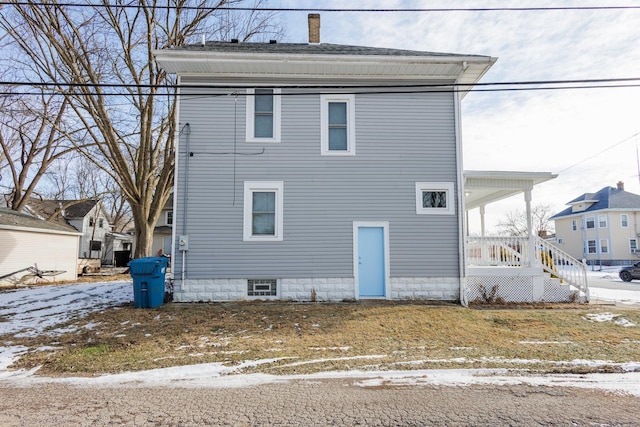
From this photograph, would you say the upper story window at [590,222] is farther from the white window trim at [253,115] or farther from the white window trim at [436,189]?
the white window trim at [253,115]

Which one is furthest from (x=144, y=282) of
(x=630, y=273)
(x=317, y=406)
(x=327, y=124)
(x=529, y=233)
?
(x=630, y=273)

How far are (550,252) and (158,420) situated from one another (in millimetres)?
11398

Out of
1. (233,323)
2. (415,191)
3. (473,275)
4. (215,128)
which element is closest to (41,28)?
(215,128)

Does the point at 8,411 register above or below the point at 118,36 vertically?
below

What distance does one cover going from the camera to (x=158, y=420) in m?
3.54

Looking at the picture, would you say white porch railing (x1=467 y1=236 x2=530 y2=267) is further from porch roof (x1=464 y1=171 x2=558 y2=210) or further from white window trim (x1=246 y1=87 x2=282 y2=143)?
white window trim (x1=246 y1=87 x2=282 y2=143)

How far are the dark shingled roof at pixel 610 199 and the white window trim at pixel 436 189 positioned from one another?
104ft

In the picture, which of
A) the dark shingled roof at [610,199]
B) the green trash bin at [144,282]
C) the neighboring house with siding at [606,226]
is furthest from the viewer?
the dark shingled roof at [610,199]

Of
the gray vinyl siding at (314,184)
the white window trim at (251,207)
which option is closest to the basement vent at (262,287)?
the gray vinyl siding at (314,184)

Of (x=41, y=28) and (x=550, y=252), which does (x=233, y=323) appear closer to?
(x=550, y=252)

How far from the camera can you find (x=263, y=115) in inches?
406

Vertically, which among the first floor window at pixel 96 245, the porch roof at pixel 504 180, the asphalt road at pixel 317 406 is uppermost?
the porch roof at pixel 504 180

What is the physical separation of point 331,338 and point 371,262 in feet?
12.3

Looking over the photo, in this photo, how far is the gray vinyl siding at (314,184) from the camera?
9836 mm
